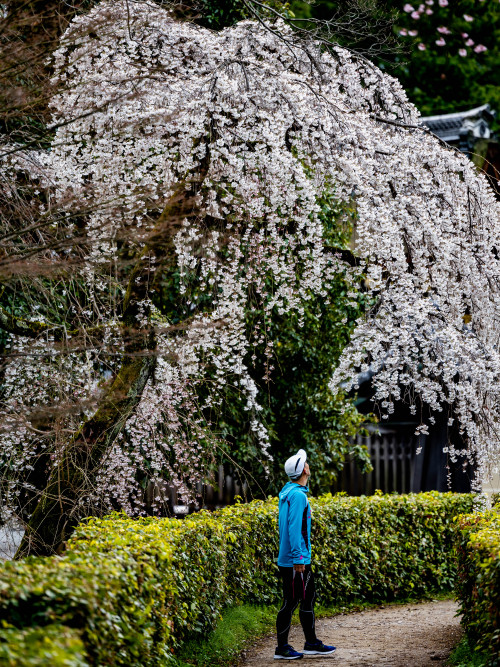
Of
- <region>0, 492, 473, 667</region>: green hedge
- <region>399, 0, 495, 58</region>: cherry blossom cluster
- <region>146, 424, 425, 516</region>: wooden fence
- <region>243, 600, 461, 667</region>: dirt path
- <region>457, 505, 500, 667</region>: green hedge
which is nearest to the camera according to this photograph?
<region>0, 492, 473, 667</region>: green hedge

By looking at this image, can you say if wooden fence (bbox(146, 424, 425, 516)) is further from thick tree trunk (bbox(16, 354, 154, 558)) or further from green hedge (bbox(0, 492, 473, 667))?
thick tree trunk (bbox(16, 354, 154, 558))

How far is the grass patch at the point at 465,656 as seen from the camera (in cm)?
500

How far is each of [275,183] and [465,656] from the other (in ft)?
12.5

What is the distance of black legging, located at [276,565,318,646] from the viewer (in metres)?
5.57

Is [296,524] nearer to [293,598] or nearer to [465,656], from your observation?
[293,598]

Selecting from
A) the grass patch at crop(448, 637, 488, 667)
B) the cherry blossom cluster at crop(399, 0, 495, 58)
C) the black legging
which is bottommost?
the grass patch at crop(448, 637, 488, 667)

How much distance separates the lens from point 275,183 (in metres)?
6.34

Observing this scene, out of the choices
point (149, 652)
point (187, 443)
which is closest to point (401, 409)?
point (187, 443)

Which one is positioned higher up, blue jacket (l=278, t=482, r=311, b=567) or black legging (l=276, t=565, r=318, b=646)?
blue jacket (l=278, t=482, r=311, b=567)

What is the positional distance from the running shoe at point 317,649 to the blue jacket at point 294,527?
0.72 meters

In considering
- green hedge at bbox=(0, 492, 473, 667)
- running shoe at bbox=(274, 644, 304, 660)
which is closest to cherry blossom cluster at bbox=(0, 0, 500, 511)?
green hedge at bbox=(0, 492, 473, 667)

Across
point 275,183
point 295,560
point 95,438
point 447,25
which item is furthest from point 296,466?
point 447,25

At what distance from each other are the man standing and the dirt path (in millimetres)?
120

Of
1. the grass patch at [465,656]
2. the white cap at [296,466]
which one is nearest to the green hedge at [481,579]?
the grass patch at [465,656]
